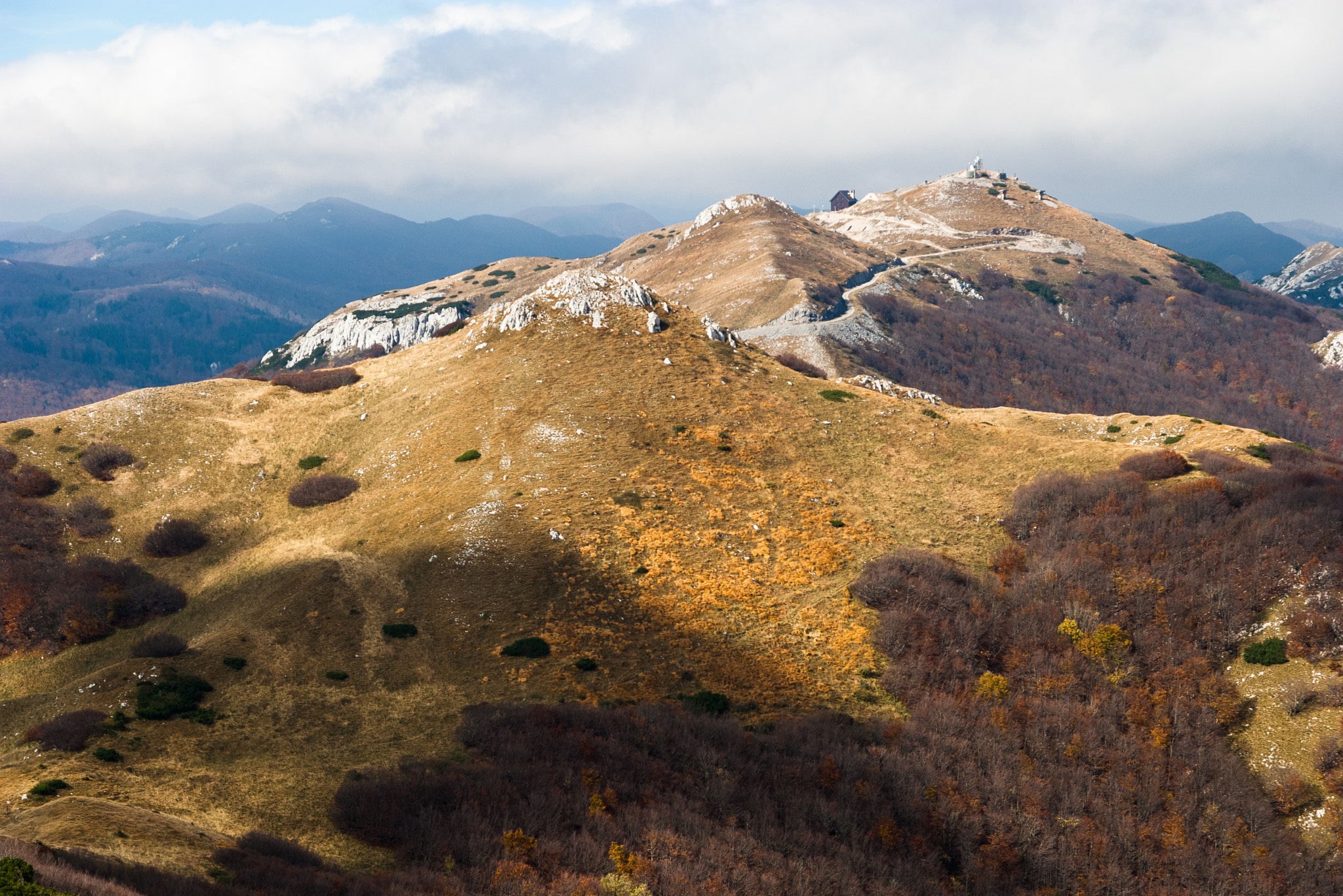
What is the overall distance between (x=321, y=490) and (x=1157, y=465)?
242 ft

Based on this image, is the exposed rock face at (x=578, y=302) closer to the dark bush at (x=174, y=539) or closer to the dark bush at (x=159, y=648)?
the dark bush at (x=174, y=539)

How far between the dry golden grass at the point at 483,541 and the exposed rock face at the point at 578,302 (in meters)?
2.07

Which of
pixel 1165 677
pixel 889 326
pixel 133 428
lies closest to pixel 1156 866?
pixel 1165 677

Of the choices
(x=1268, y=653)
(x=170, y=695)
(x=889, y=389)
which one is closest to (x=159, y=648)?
(x=170, y=695)

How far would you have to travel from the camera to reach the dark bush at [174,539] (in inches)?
2210

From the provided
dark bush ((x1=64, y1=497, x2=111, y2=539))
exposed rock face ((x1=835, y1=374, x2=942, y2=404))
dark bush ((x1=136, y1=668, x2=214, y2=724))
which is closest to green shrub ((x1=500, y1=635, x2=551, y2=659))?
dark bush ((x1=136, y1=668, x2=214, y2=724))

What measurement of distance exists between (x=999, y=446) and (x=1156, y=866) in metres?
41.6

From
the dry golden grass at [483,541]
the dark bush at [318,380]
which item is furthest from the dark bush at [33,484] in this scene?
the dark bush at [318,380]

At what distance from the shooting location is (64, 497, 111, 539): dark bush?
56.8 meters

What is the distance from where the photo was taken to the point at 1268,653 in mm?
40594

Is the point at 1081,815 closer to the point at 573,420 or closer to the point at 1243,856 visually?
the point at 1243,856

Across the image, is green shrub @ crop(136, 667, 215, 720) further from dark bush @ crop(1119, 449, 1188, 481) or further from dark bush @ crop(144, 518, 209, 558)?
dark bush @ crop(1119, 449, 1188, 481)

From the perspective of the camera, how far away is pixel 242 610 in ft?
157

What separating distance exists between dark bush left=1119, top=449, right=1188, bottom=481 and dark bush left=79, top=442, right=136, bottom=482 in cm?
9278
